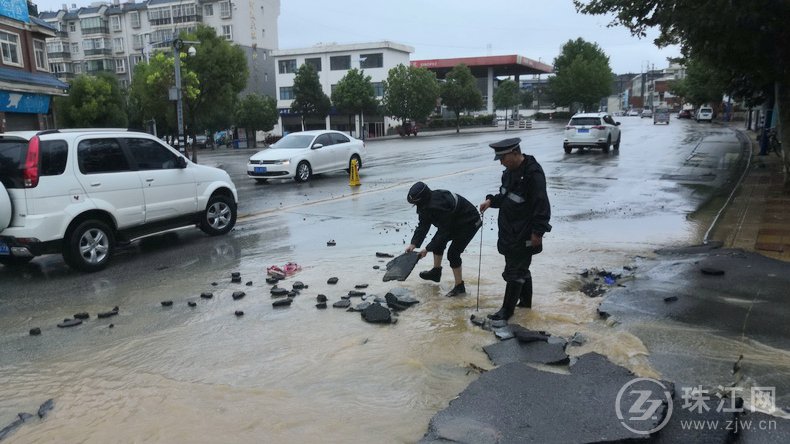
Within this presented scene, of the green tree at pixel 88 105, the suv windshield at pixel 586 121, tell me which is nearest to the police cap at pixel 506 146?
the suv windshield at pixel 586 121

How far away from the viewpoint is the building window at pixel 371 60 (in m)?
68.2

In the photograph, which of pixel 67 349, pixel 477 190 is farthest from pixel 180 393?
pixel 477 190

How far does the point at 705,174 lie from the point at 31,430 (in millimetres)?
17657

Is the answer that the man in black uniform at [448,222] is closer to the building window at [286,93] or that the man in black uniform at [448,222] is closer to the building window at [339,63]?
the building window at [339,63]

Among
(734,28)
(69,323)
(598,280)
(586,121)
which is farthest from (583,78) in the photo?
(69,323)

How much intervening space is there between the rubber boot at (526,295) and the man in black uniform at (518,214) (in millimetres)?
230

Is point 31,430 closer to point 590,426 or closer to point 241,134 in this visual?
point 590,426

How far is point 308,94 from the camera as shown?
60188 mm

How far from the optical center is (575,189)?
47.0ft

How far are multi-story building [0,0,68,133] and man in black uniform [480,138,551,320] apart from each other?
2617 cm

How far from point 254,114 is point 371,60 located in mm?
18326

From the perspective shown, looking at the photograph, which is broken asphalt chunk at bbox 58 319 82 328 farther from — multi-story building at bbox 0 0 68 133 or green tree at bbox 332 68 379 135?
green tree at bbox 332 68 379 135

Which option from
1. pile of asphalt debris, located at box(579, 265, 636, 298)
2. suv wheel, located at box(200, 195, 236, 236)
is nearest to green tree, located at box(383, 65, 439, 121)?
suv wheel, located at box(200, 195, 236, 236)

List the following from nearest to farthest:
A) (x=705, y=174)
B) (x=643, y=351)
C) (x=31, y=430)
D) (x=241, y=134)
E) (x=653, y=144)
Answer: (x=31, y=430)
(x=643, y=351)
(x=705, y=174)
(x=653, y=144)
(x=241, y=134)
